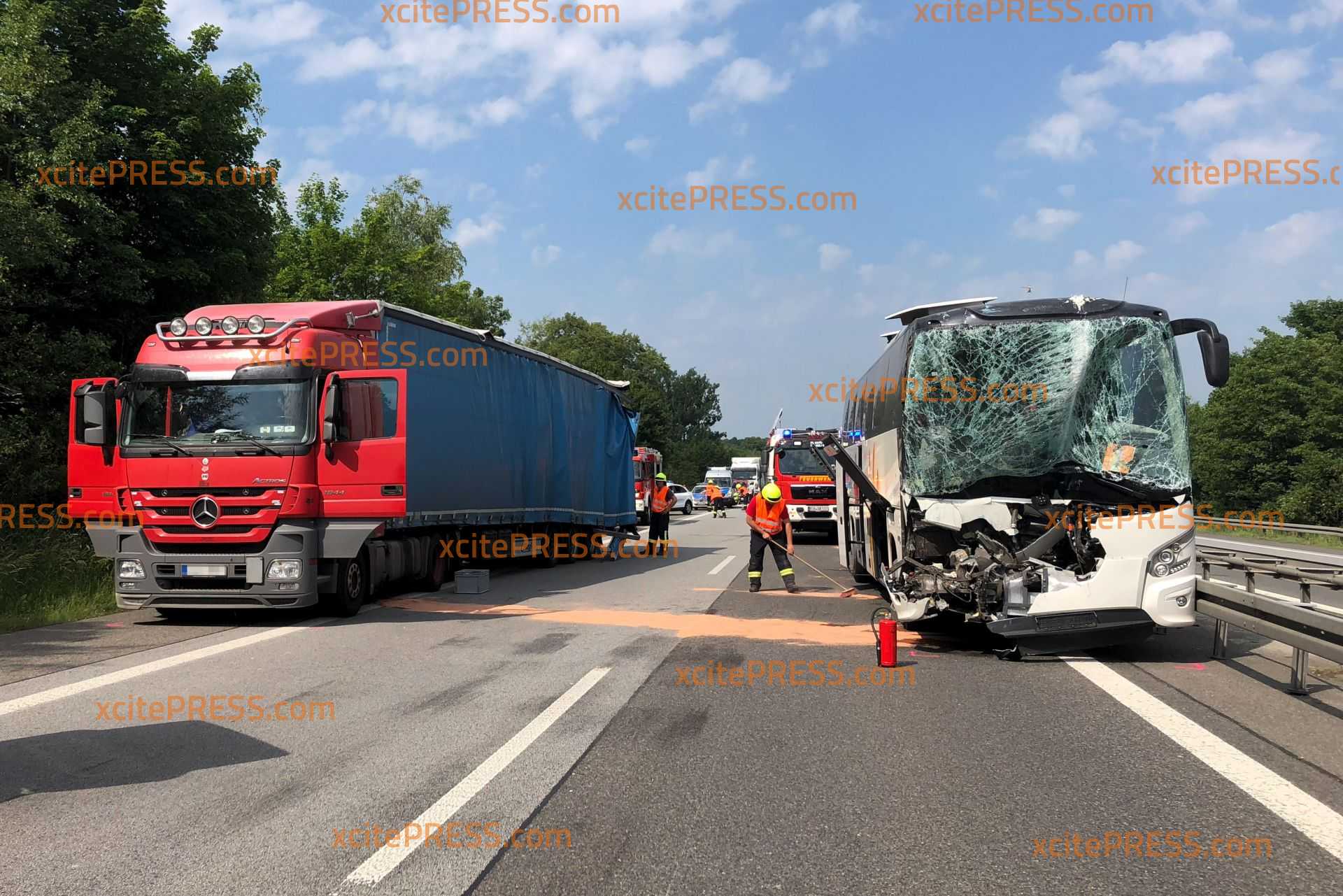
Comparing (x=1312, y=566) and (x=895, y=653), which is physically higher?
(x=1312, y=566)

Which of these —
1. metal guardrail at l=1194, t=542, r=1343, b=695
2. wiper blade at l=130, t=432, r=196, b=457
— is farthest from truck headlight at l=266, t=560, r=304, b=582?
metal guardrail at l=1194, t=542, r=1343, b=695

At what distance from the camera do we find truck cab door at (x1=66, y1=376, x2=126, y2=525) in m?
11.2

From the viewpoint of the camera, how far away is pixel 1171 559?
27.4 ft

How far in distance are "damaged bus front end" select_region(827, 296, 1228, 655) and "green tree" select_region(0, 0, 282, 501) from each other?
12.4m

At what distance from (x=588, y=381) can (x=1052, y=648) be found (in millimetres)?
13211

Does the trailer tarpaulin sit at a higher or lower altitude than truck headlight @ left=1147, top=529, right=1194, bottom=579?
higher

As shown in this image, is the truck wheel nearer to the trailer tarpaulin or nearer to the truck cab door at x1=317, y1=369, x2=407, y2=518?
the trailer tarpaulin

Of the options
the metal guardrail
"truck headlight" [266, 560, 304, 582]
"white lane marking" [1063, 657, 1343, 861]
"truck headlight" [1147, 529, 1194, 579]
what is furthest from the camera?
"truck headlight" [266, 560, 304, 582]

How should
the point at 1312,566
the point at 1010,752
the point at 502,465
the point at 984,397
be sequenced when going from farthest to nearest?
the point at 502,465 < the point at 984,397 < the point at 1312,566 < the point at 1010,752

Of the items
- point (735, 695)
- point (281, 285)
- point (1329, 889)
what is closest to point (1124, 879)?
point (1329, 889)

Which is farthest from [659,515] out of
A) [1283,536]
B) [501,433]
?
[1283,536]

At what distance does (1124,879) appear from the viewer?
12.7 feet

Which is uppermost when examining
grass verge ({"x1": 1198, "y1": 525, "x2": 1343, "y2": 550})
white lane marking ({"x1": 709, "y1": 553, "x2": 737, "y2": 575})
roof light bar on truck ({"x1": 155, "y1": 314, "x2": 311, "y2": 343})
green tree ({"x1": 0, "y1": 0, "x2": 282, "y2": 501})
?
A: green tree ({"x1": 0, "y1": 0, "x2": 282, "y2": 501})

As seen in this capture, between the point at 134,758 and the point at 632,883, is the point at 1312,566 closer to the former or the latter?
the point at 632,883
